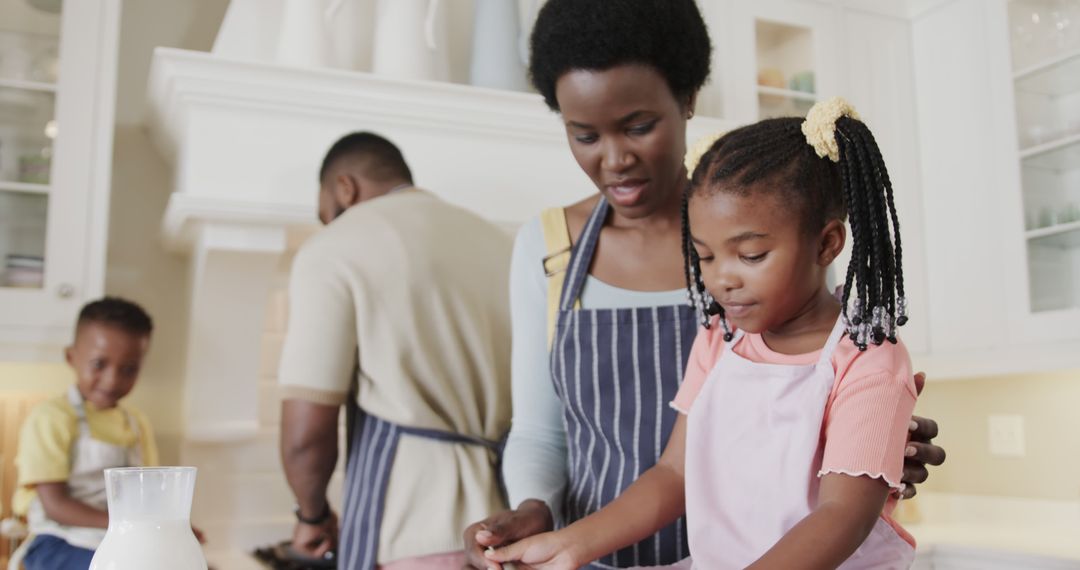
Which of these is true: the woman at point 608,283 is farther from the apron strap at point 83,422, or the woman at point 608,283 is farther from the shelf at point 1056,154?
the shelf at point 1056,154

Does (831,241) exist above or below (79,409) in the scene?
above

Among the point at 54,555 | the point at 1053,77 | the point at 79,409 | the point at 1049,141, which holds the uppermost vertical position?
the point at 1053,77

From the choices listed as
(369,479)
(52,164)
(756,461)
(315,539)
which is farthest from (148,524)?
(52,164)

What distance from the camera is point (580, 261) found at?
1.18 meters

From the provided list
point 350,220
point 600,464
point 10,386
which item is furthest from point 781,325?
point 10,386

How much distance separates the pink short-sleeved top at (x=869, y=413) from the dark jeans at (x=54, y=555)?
1.48 m

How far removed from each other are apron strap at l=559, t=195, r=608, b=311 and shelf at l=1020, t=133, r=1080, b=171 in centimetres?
174

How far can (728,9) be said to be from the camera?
274 cm

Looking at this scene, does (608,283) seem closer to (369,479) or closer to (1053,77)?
(369,479)

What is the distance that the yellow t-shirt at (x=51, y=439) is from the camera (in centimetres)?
188

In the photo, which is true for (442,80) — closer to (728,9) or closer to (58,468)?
(728,9)

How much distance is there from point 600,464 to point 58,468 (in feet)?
3.99

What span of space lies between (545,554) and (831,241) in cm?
39

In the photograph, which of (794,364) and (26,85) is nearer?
(794,364)
